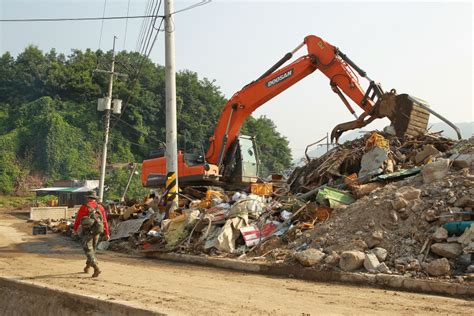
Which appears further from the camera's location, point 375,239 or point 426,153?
point 426,153

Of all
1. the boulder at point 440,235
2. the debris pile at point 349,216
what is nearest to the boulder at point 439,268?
the debris pile at point 349,216

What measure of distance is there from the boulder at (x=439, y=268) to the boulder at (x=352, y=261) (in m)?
1.07

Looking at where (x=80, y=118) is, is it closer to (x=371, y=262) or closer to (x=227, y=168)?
(x=227, y=168)

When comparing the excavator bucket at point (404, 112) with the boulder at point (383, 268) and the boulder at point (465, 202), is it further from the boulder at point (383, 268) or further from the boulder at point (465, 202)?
the boulder at point (383, 268)

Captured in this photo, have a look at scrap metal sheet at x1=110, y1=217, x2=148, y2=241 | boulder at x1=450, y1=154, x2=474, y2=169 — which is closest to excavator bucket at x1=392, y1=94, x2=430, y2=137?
boulder at x1=450, y1=154, x2=474, y2=169

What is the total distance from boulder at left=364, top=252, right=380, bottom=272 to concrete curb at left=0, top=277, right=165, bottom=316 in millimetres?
3984

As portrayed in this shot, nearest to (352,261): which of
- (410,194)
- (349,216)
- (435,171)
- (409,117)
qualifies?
(349,216)

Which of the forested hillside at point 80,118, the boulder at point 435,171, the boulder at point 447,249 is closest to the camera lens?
the boulder at point 447,249

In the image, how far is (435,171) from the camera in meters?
10.5

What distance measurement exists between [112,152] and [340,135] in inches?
1755

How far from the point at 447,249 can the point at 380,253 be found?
1049 mm

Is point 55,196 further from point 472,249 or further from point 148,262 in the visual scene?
point 472,249

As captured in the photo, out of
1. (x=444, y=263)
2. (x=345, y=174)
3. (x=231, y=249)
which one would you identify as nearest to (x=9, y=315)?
(x=231, y=249)

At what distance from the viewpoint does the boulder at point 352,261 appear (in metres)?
8.29
